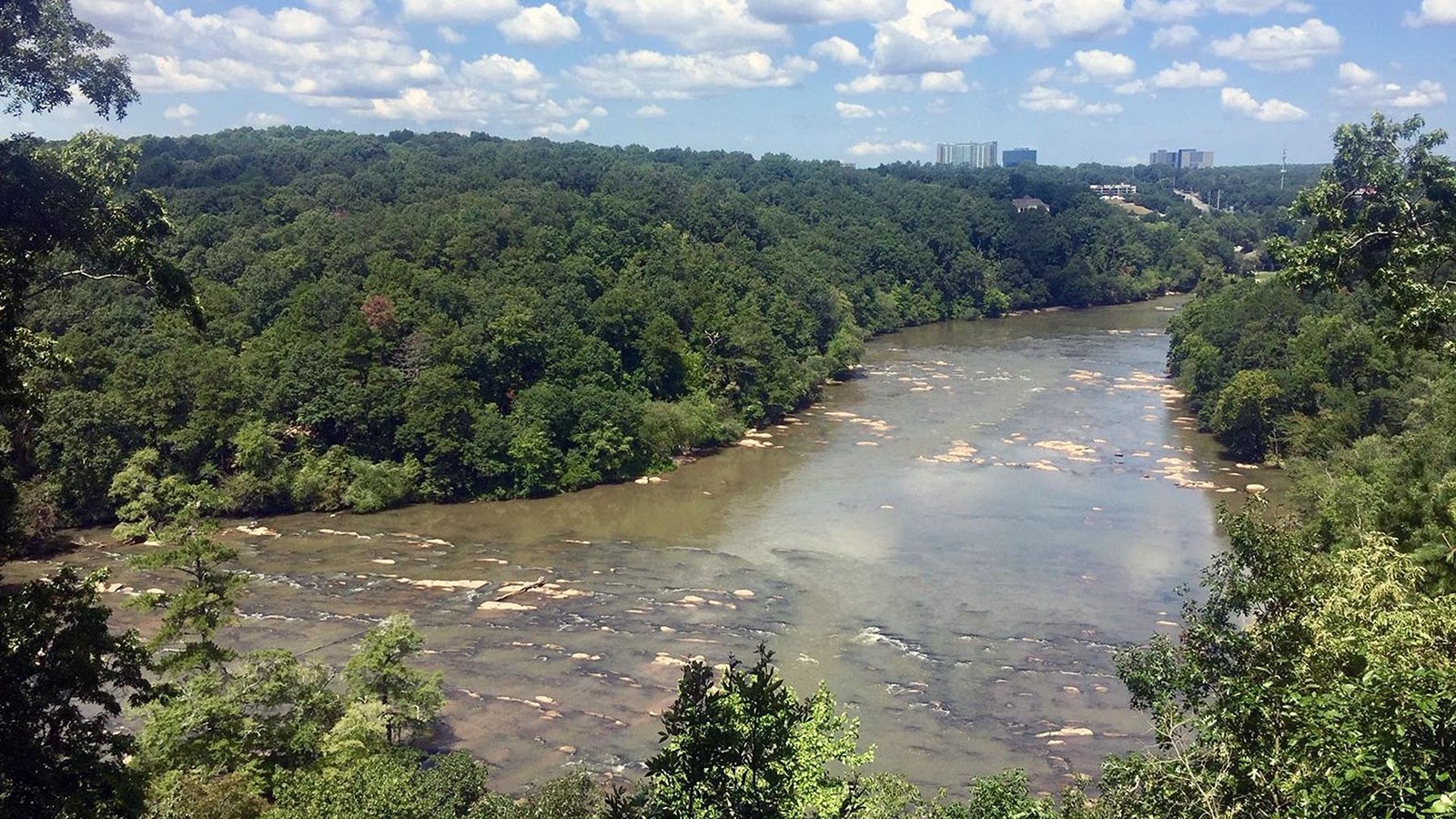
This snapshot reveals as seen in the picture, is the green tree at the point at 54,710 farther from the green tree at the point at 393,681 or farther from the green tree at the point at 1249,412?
the green tree at the point at 1249,412

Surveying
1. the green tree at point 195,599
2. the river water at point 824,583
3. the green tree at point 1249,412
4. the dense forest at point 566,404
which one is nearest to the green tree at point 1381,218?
the dense forest at point 566,404

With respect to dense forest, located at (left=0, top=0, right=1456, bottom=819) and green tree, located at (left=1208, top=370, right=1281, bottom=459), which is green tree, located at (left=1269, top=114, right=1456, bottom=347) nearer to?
dense forest, located at (left=0, top=0, right=1456, bottom=819)

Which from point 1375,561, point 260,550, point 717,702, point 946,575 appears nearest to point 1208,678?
point 1375,561

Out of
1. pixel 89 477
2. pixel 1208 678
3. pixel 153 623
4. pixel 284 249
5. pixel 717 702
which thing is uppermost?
pixel 284 249

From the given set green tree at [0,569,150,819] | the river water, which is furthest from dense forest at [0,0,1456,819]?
the river water

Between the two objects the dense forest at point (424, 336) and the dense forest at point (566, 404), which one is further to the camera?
the dense forest at point (424, 336)

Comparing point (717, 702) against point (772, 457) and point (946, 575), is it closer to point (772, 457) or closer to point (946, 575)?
point (946, 575)
